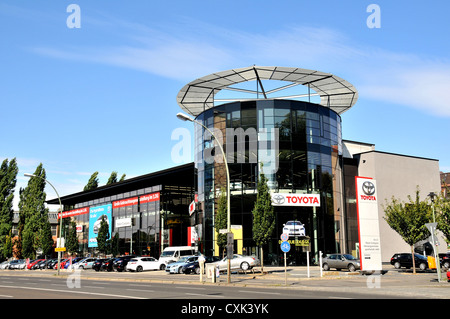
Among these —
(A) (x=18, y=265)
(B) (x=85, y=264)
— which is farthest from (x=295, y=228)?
(A) (x=18, y=265)

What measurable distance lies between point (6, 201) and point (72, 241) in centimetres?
1395

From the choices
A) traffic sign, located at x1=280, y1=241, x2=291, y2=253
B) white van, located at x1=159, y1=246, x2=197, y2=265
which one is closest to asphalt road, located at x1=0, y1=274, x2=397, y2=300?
traffic sign, located at x1=280, y1=241, x2=291, y2=253

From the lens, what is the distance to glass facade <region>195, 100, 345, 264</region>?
145ft

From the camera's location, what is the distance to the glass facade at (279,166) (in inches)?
1740

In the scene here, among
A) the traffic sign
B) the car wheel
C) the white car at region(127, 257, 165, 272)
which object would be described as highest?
the traffic sign

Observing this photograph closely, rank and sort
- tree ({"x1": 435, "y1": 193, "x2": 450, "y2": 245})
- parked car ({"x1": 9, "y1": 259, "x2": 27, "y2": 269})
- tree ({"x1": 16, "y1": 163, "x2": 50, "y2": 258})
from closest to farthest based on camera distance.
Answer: tree ({"x1": 435, "y1": 193, "x2": 450, "y2": 245}), parked car ({"x1": 9, "y1": 259, "x2": 27, "y2": 269}), tree ({"x1": 16, "y1": 163, "x2": 50, "y2": 258})

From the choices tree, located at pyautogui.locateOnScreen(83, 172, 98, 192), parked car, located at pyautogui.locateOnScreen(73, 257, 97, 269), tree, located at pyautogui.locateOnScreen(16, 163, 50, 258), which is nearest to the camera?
parked car, located at pyautogui.locateOnScreen(73, 257, 97, 269)

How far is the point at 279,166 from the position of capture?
1753 inches

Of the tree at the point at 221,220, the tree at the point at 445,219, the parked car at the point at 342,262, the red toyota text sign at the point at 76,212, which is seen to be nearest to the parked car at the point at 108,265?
the tree at the point at 221,220

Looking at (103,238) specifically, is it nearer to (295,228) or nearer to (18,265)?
(18,265)

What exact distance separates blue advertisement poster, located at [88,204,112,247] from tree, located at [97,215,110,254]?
2.87 metres

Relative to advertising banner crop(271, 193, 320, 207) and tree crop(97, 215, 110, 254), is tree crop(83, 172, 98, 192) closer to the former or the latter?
tree crop(97, 215, 110, 254)

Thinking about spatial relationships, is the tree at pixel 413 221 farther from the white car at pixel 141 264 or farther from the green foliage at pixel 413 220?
the white car at pixel 141 264

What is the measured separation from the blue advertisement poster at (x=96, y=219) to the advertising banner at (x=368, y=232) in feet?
156
